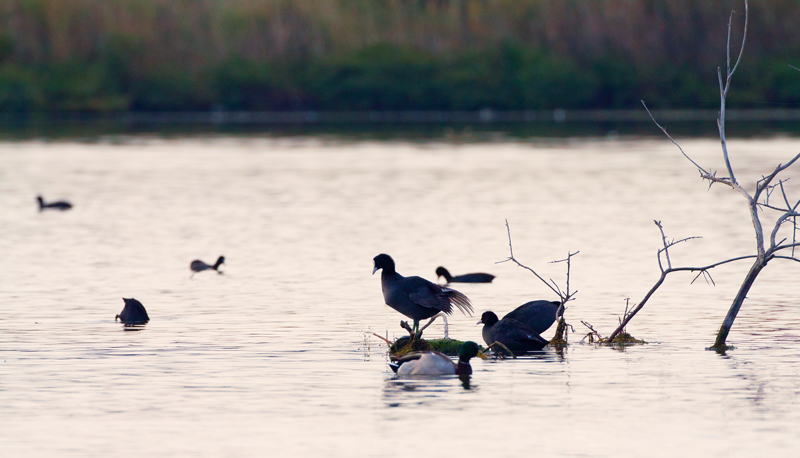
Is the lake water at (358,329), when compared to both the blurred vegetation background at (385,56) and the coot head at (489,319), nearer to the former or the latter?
the coot head at (489,319)

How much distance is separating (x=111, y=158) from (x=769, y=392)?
52939 mm

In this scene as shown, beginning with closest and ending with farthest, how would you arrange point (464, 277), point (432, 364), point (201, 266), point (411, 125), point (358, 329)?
point (432, 364), point (358, 329), point (464, 277), point (201, 266), point (411, 125)

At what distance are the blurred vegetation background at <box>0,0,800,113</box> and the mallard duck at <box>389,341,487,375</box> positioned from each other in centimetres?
11225

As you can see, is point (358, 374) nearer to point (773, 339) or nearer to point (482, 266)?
point (773, 339)

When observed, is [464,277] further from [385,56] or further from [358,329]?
[385,56]

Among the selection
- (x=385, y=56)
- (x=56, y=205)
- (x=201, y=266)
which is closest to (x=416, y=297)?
(x=201, y=266)

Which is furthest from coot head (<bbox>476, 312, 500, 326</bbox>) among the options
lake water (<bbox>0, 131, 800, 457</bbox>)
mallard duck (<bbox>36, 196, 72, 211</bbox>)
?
mallard duck (<bbox>36, 196, 72, 211</bbox>)

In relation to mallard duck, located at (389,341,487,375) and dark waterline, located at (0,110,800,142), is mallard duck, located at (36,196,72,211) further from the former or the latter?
dark waterline, located at (0,110,800,142)

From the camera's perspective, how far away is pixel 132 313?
1856cm

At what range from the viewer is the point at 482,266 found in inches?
990

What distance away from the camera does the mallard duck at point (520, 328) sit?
16109mm

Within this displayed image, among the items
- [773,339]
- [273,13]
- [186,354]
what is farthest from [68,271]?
[273,13]

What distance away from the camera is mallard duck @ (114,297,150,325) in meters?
18.5

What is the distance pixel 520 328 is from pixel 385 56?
115868 millimetres
